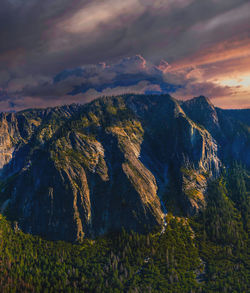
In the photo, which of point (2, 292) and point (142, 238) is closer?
point (2, 292)

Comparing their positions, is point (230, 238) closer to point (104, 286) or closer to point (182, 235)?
point (182, 235)

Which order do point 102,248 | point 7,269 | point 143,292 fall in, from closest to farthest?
1. point 143,292
2. point 7,269
3. point 102,248

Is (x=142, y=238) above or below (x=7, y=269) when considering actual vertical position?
above

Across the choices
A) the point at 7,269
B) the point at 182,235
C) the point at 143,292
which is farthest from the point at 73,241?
the point at 182,235

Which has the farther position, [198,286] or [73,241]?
[73,241]

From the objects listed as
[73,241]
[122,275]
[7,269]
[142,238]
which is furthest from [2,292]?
[142,238]

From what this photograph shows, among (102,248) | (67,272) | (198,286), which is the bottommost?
(198,286)

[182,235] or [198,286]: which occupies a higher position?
[182,235]

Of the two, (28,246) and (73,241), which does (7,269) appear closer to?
(28,246)

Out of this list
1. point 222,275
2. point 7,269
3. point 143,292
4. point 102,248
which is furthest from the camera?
point 102,248
